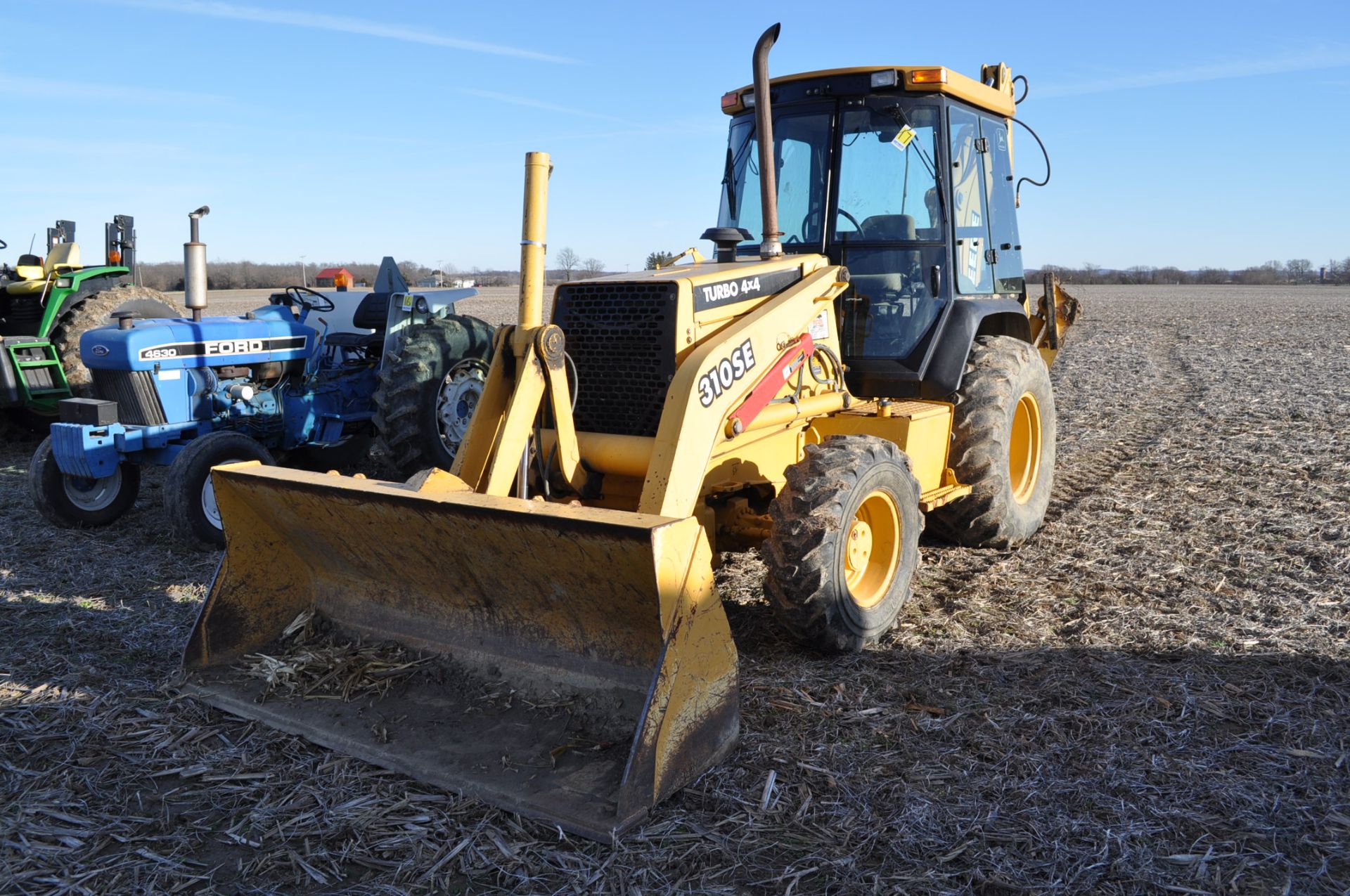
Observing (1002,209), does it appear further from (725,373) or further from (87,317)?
(87,317)

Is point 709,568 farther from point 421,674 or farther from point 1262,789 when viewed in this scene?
point 1262,789

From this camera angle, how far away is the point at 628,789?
124 inches

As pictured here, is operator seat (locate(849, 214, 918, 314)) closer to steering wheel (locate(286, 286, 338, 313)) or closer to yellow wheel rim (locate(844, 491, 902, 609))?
yellow wheel rim (locate(844, 491, 902, 609))

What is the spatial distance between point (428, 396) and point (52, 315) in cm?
513

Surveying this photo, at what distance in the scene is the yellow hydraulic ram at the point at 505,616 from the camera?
337 centimetres

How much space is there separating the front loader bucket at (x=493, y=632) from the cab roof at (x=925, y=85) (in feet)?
9.43

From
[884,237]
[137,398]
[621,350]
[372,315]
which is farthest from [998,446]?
[137,398]

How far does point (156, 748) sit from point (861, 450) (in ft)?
9.33

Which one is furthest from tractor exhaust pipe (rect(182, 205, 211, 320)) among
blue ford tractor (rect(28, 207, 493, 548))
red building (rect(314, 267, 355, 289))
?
red building (rect(314, 267, 355, 289))

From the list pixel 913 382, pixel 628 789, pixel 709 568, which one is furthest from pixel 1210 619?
pixel 628 789

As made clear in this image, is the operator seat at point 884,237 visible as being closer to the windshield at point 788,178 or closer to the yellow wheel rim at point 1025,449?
the windshield at point 788,178

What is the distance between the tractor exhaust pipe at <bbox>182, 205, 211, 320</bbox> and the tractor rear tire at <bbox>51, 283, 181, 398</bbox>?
3518mm

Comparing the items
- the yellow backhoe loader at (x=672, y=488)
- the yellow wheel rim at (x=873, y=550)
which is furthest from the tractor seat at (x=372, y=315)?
the yellow wheel rim at (x=873, y=550)

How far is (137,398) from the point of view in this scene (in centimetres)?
718
